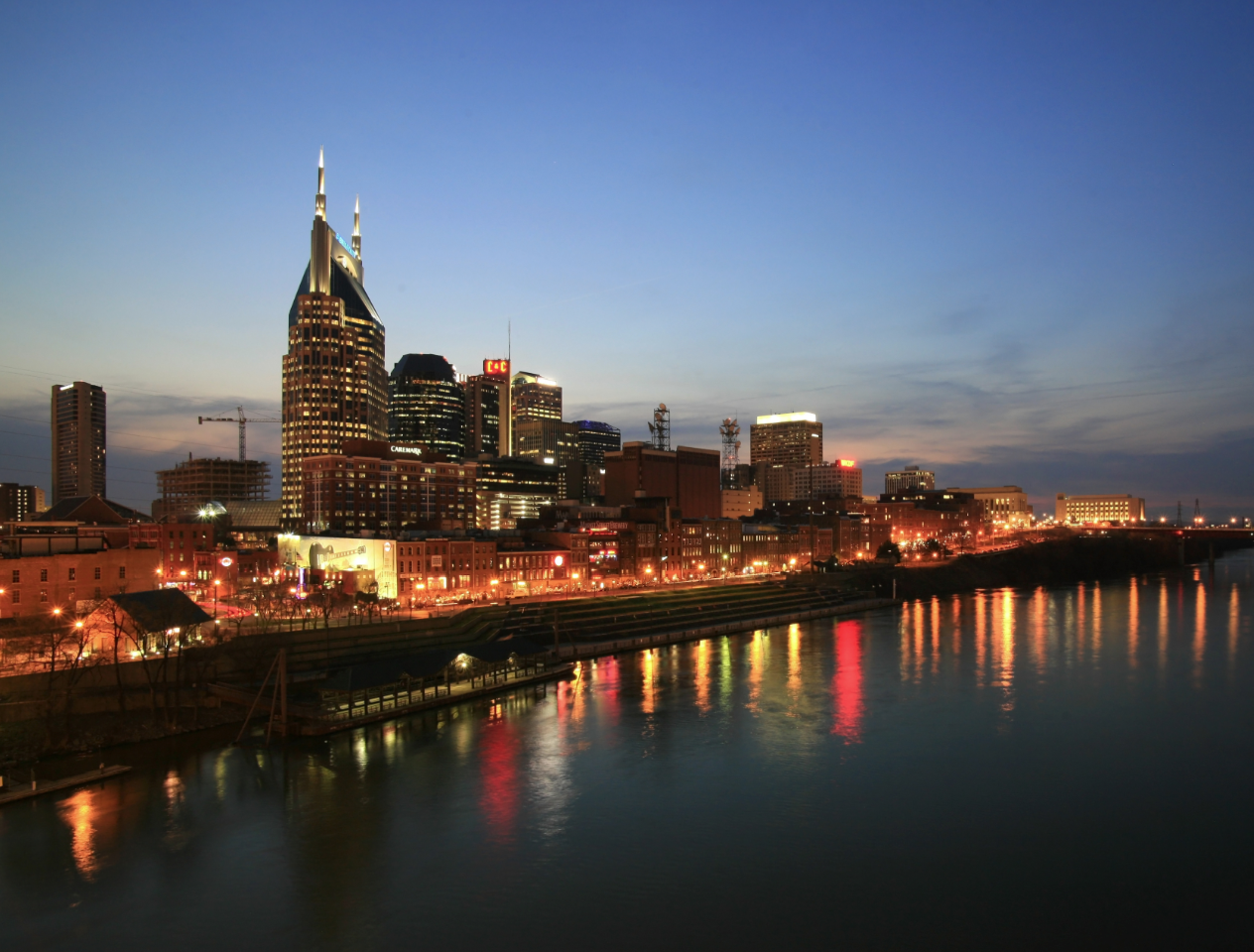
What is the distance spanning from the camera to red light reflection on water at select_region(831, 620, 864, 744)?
33.9 meters

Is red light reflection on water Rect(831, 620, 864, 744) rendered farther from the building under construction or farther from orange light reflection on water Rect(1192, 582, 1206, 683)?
the building under construction

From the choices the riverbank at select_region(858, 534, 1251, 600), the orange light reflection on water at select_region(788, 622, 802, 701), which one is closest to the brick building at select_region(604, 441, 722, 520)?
the riverbank at select_region(858, 534, 1251, 600)

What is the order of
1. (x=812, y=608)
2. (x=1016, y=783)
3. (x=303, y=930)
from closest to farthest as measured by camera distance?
(x=303, y=930)
(x=1016, y=783)
(x=812, y=608)

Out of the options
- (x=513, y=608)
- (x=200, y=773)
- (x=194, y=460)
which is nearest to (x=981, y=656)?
(x=513, y=608)

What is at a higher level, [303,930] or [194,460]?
[194,460]

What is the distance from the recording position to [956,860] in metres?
21.6

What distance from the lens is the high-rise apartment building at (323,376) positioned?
137 m

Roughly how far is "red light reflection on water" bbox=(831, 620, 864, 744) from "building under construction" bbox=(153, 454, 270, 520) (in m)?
138

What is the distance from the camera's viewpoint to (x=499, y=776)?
92.0 ft

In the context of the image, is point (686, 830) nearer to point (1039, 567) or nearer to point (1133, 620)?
point (1133, 620)

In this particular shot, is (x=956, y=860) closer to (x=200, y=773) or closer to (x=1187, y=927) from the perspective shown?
(x=1187, y=927)

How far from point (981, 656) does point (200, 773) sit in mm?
42248

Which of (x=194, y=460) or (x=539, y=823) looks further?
(x=194, y=460)

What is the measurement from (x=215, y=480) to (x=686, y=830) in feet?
542
